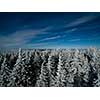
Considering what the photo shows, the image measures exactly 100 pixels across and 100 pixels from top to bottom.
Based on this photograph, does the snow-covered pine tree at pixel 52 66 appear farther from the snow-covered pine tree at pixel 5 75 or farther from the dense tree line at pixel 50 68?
the snow-covered pine tree at pixel 5 75

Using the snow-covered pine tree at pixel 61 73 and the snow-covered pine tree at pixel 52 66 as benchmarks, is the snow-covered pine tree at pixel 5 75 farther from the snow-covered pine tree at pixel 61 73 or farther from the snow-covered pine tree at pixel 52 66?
the snow-covered pine tree at pixel 61 73

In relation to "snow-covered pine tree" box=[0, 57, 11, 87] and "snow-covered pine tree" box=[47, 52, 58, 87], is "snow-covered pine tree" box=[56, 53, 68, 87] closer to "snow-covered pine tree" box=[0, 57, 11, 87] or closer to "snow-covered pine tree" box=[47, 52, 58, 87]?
"snow-covered pine tree" box=[47, 52, 58, 87]

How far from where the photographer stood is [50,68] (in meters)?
2.46

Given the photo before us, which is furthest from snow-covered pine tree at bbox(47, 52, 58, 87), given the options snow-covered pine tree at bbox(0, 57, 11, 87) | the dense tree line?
snow-covered pine tree at bbox(0, 57, 11, 87)

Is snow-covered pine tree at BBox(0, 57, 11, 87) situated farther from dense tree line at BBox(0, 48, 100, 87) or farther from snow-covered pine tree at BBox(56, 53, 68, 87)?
snow-covered pine tree at BBox(56, 53, 68, 87)

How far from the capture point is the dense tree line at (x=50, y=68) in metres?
2.43

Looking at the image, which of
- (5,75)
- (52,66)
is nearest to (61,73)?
(52,66)

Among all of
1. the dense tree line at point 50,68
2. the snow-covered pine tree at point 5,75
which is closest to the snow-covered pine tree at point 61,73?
the dense tree line at point 50,68

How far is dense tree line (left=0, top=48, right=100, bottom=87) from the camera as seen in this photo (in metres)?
2.43

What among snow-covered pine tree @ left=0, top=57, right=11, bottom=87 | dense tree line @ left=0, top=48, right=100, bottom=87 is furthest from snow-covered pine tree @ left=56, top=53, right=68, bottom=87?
snow-covered pine tree @ left=0, top=57, right=11, bottom=87

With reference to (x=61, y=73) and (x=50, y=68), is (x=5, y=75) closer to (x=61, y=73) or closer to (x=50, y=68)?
(x=50, y=68)
